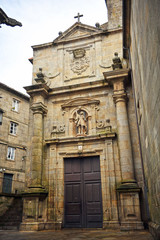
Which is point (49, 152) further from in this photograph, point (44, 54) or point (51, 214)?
point (44, 54)

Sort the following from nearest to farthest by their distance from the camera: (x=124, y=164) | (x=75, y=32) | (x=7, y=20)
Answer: (x=7, y=20)
(x=124, y=164)
(x=75, y=32)

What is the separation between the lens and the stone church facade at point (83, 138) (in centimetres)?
1009

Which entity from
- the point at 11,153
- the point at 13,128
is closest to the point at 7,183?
the point at 11,153

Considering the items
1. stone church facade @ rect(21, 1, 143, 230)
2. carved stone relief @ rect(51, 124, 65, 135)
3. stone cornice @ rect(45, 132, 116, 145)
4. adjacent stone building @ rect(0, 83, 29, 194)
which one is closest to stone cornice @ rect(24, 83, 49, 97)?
stone church facade @ rect(21, 1, 143, 230)

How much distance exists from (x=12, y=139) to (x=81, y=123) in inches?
446

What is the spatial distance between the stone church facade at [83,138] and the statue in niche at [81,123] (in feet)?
0.16

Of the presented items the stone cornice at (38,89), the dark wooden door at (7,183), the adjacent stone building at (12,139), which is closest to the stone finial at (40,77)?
the stone cornice at (38,89)

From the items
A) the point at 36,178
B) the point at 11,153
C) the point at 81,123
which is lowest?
the point at 36,178

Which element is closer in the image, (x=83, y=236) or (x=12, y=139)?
(x=83, y=236)

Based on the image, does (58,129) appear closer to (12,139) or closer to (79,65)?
(79,65)

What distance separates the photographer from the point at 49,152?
11.7m

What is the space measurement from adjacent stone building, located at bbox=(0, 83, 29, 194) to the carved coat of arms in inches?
372

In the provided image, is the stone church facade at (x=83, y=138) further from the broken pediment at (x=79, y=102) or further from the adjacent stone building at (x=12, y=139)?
the adjacent stone building at (x=12, y=139)

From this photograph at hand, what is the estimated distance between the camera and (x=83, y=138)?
11.2m
